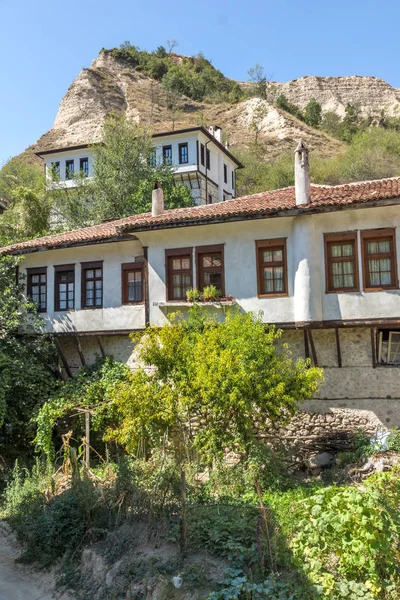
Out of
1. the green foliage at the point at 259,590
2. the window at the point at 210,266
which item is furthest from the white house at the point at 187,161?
the green foliage at the point at 259,590

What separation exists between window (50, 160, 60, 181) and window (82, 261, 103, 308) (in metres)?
18.1

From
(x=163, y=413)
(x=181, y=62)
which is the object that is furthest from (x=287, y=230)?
(x=181, y=62)

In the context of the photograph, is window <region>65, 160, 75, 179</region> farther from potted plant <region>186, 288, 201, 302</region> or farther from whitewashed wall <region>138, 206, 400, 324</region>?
potted plant <region>186, 288, 201, 302</region>

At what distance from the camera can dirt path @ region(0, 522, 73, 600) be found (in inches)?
322

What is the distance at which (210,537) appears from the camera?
781 cm

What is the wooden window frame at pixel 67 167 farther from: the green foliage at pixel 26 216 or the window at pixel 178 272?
the window at pixel 178 272

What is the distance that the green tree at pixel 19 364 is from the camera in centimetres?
→ 1356

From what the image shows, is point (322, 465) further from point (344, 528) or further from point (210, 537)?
point (344, 528)

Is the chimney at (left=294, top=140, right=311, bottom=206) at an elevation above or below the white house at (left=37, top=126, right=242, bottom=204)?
below

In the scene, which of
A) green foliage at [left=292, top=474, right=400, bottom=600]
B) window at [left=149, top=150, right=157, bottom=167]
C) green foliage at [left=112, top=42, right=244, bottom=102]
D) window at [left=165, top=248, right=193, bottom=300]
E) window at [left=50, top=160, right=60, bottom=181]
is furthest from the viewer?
green foliage at [left=112, top=42, right=244, bottom=102]

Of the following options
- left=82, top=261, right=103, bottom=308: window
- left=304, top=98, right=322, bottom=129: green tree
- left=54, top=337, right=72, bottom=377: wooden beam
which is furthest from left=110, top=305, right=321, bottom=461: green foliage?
left=304, top=98, right=322, bottom=129: green tree

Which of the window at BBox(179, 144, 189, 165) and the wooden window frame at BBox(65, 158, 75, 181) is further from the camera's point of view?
the wooden window frame at BBox(65, 158, 75, 181)

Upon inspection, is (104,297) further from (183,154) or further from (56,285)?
(183,154)

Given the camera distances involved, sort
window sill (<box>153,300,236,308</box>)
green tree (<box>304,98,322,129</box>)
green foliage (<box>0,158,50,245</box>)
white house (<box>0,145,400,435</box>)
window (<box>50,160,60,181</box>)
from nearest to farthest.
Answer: white house (<box>0,145,400,435</box>), window sill (<box>153,300,236,308</box>), green foliage (<box>0,158,50,245</box>), window (<box>50,160,60,181</box>), green tree (<box>304,98,322,129</box>)
